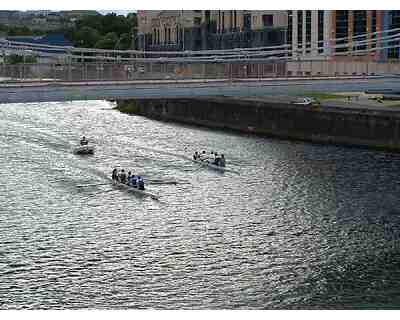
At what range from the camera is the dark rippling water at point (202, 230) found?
10344mm

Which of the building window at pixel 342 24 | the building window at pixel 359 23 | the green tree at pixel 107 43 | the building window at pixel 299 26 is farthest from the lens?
the green tree at pixel 107 43

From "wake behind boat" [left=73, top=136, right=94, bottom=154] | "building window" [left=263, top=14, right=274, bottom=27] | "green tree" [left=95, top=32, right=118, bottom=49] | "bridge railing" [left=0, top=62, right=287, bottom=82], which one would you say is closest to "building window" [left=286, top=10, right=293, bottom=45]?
"building window" [left=263, top=14, right=274, bottom=27]

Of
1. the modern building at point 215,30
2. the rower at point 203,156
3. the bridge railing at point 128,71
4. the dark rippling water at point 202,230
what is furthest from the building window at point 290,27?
the bridge railing at point 128,71

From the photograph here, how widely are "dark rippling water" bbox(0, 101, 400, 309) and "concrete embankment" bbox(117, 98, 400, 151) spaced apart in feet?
2.51

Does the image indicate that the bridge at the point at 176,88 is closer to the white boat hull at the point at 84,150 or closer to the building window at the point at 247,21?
the white boat hull at the point at 84,150

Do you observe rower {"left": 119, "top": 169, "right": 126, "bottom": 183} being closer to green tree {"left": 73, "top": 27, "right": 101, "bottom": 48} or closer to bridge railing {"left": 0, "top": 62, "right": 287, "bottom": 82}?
bridge railing {"left": 0, "top": 62, "right": 287, "bottom": 82}

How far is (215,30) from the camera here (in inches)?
1207

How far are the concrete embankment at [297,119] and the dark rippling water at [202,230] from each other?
30.2 inches

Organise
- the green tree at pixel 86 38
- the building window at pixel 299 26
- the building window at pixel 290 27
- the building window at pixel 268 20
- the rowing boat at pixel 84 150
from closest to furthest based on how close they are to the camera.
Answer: the rowing boat at pixel 84 150 → the building window at pixel 299 26 → the building window at pixel 290 27 → the building window at pixel 268 20 → the green tree at pixel 86 38

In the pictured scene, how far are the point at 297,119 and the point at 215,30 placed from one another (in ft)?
26.8

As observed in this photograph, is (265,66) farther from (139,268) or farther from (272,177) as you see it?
(139,268)

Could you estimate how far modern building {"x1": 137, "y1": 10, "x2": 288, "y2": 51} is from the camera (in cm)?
2883

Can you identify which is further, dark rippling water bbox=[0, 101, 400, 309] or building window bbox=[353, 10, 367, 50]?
building window bbox=[353, 10, 367, 50]

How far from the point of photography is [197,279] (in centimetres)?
1070
